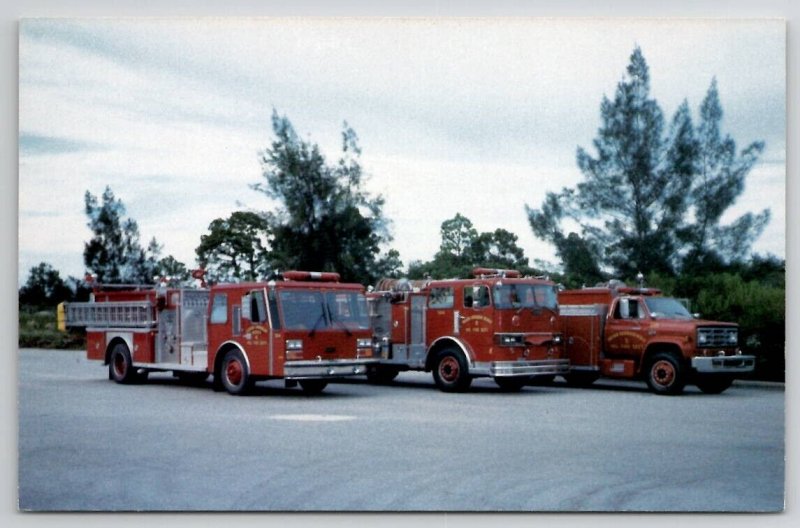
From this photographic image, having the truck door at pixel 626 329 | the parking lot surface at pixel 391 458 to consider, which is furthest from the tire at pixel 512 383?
the parking lot surface at pixel 391 458

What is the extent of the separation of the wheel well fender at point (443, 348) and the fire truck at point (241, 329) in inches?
58.5

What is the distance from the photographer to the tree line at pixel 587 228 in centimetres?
1308

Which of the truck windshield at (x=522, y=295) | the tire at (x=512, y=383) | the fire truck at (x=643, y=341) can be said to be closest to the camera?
the fire truck at (x=643, y=341)

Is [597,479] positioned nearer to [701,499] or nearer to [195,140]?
[701,499]

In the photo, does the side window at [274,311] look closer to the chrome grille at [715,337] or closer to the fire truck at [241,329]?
the fire truck at [241,329]

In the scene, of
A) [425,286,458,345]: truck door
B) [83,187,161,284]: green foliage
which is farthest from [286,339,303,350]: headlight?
[425,286,458,345]: truck door

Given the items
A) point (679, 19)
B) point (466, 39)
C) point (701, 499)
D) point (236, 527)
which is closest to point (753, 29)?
point (679, 19)

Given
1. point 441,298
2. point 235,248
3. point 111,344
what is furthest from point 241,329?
point 441,298

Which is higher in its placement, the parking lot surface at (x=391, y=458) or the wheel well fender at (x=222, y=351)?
the wheel well fender at (x=222, y=351)

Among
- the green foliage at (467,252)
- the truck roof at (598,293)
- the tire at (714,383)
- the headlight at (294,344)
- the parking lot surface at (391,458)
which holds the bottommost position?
the parking lot surface at (391,458)

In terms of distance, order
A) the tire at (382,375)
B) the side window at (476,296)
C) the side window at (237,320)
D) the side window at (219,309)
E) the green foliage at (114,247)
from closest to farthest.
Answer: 1. the green foliage at (114,247)
2. the side window at (237,320)
3. the side window at (219,309)
4. the side window at (476,296)
5. the tire at (382,375)

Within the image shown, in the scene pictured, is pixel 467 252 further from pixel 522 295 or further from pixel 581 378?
pixel 581 378

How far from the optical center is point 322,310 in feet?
53.2

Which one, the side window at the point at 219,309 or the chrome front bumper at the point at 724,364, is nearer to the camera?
the chrome front bumper at the point at 724,364
